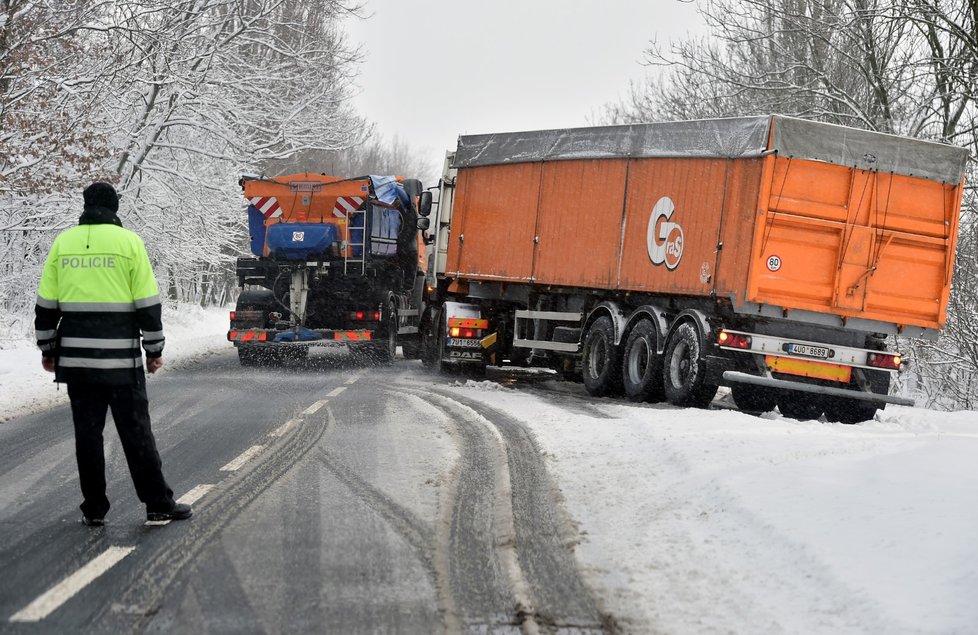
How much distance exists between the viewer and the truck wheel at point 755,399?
43.7 feet

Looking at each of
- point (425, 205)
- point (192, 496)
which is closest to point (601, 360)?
point (425, 205)

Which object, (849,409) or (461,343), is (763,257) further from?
(461,343)

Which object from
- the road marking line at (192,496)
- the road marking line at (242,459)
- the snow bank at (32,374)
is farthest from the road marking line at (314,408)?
the road marking line at (192,496)

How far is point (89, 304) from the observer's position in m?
5.86

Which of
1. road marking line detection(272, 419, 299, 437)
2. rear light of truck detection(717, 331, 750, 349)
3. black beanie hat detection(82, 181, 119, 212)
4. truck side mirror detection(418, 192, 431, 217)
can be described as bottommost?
road marking line detection(272, 419, 299, 437)

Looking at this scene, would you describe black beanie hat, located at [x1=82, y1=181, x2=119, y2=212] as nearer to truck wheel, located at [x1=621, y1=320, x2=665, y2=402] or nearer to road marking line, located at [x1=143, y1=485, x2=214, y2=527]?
road marking line, located at [x1=143, y1=485, x2=214, y2=527]

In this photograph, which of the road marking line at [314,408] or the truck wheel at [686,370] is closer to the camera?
the road marking line at [314,408]

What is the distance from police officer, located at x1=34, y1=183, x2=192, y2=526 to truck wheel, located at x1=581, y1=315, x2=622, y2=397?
9073 mm

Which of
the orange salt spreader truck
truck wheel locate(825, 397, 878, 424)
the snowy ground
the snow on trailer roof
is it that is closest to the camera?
the snowy ground

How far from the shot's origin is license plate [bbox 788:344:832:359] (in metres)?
12.3

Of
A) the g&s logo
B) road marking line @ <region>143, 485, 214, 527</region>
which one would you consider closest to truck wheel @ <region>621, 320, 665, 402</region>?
the g&s logo

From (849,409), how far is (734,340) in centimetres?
192

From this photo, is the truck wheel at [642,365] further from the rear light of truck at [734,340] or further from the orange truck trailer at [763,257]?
the rear light of truck at [734,340]

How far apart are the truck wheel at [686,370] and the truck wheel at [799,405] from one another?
4.40 feet
